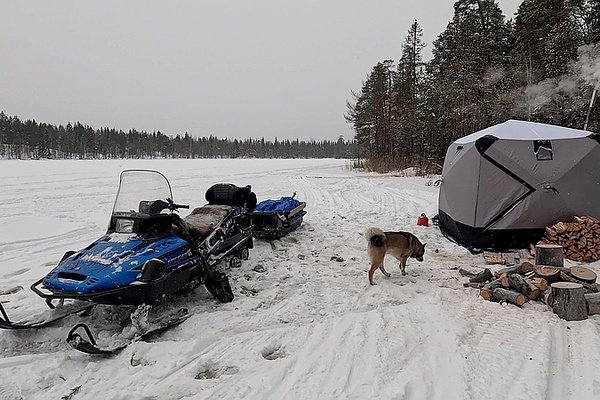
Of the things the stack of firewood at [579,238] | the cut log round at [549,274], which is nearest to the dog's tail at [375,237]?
the cut log round at [549,274]

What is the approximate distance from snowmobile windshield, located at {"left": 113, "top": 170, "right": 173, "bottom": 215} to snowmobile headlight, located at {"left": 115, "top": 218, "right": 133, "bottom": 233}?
119mm

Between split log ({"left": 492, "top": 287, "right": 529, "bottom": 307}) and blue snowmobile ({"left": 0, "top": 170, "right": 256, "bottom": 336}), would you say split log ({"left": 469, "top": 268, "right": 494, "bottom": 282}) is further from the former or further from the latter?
blue snowmobile ({"left": 0, "top": 170, "right": 256, "bottom": 336})

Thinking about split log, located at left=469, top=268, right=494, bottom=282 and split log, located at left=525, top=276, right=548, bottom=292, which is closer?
split log, located at left=525, top=276, right=548, bottom=292

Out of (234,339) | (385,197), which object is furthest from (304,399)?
(385,197)

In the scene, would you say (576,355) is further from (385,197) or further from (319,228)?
(385,197)

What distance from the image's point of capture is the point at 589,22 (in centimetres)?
1606

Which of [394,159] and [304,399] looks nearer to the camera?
[304,399]

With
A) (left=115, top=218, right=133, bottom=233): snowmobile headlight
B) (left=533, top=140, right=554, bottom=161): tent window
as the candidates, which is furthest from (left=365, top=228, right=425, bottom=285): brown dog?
(left=115, top=218, right=133, bottom=233): snowmobile headlight

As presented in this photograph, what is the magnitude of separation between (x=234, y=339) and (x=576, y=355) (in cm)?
291

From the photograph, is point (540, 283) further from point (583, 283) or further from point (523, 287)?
point (583, 283)

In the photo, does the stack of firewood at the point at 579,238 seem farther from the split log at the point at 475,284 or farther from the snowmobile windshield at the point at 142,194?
the snowmobile windshield at the point at 142,194

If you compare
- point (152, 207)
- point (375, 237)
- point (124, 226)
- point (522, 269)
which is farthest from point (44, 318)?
point (522, 269)

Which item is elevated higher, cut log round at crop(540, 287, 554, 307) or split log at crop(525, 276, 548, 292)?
split log at crop(525, 276, 548, 292)

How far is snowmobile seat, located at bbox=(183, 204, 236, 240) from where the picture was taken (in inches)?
180
